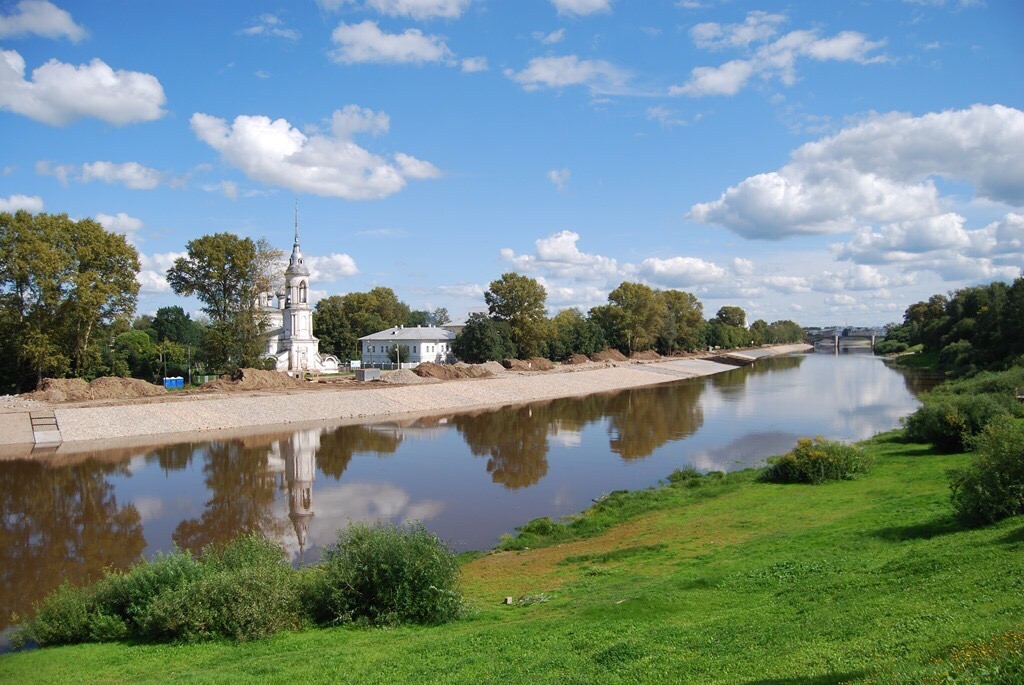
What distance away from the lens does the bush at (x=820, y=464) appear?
2055cm

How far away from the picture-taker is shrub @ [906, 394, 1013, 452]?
2275 cm

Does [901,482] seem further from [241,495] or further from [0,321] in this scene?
[0,321]

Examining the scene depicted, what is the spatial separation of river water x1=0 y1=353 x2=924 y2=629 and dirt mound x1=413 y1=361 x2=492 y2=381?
705 inches

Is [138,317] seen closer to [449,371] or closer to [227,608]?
[449,371]

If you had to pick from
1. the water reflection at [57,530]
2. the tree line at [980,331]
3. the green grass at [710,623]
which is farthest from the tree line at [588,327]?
the green grass at [710,623]

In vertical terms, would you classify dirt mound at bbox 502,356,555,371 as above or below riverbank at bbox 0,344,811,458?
above

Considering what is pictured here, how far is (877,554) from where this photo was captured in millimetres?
11656

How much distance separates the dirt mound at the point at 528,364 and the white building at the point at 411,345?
33.4 feet

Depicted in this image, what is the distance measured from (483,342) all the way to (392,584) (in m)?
67.8

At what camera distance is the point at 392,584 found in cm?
1127

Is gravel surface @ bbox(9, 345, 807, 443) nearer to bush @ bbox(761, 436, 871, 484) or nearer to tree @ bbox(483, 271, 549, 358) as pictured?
tree @ bbox(483, 271, 549, 358)

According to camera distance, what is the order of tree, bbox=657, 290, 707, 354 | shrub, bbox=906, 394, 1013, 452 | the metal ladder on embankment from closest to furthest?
1. shrub, bbox=906, 394, 1013, 452
2. the metal ladder on embankment
3. tree, bbox=657, 290, 707, 354

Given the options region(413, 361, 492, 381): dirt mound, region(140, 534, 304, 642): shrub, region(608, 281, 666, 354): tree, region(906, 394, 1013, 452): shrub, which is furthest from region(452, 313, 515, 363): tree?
region(140, 534, 304, 642): shrub

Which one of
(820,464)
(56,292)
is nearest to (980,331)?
(820,464)
